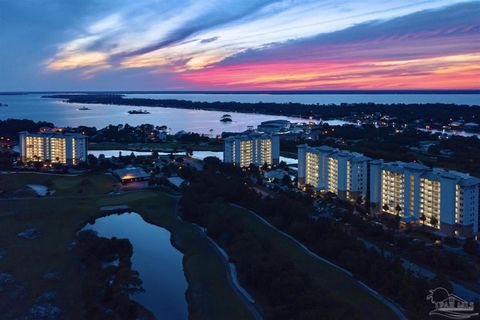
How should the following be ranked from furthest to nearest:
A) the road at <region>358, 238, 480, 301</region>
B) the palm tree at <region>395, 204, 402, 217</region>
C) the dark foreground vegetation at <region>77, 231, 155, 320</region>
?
the palm tree at <region>395, 204, 402, 217</region> < the road at <region>358, 238, 480, 301</region> < the dark foreground vegetation at <region>77, 231, 155, 320</region>

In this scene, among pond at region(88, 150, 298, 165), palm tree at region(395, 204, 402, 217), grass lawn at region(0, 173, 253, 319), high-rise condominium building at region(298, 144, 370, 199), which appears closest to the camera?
grass lawn at region(0, 173, 253, 319)

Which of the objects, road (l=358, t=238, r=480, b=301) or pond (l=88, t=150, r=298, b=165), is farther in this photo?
pond (l=88, t=150, r=298, b=165)

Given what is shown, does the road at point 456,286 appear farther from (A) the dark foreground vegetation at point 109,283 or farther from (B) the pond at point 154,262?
(A) the dark foreground vegetation at point 109,283

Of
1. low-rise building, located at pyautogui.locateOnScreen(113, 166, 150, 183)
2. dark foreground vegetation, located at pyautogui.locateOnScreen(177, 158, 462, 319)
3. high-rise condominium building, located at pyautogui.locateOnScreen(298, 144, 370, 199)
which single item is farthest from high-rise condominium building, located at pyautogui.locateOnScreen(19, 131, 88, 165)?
high-rise condominium building, located at pyautogui.locateOnScreen(298, 144, 370, 199)

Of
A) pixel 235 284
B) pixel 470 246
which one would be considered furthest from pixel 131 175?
pixel 470 246

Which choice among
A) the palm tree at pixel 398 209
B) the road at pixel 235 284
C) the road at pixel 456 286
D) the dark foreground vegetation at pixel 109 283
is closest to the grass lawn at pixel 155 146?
the palm tree at pixel 398 209

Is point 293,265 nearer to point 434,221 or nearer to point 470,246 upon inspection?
point 470,246

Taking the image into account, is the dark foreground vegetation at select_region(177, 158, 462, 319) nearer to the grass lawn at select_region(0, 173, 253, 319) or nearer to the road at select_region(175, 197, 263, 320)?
the road at select_region(175, 197, 263, 320)
